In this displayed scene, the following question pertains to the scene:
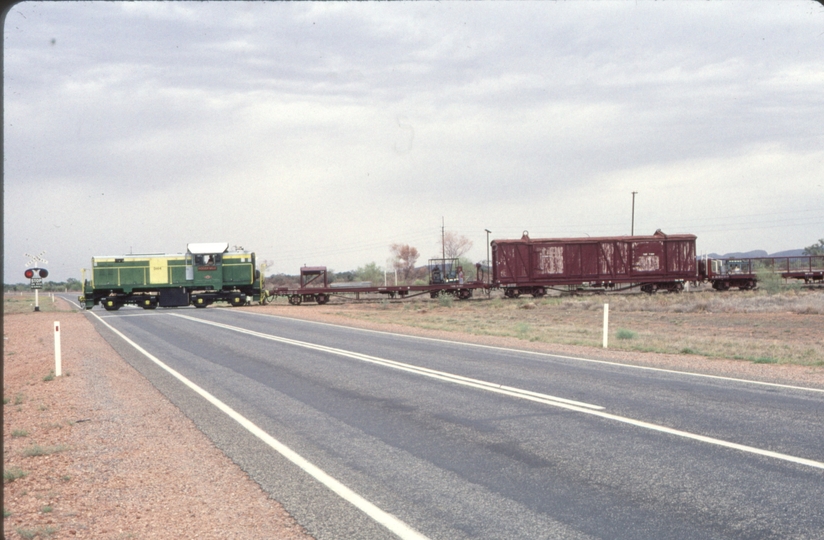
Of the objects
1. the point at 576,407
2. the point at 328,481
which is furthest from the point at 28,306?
the point at 328,481

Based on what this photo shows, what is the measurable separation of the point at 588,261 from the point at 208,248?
2456cm

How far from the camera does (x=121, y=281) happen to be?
41312 mm

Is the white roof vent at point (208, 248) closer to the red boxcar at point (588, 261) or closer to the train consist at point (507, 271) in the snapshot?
the train consist at point (507, 271)

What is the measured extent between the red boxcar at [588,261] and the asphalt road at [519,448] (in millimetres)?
29909

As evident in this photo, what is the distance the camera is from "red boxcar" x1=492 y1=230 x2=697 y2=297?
42344mm

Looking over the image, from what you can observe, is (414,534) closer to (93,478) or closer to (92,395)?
(93,478)

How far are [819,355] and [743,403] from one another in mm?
8896

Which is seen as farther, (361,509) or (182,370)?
(182,370)

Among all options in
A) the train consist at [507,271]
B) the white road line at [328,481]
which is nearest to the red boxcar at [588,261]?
the train consist at [507,271]

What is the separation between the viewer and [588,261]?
42719 millimetres

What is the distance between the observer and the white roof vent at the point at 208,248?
41.8 metres

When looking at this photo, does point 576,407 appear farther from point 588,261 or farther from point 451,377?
point 588,261

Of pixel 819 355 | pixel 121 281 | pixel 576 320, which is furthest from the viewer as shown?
pixel 121 281

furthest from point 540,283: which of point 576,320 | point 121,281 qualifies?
point 121,281
